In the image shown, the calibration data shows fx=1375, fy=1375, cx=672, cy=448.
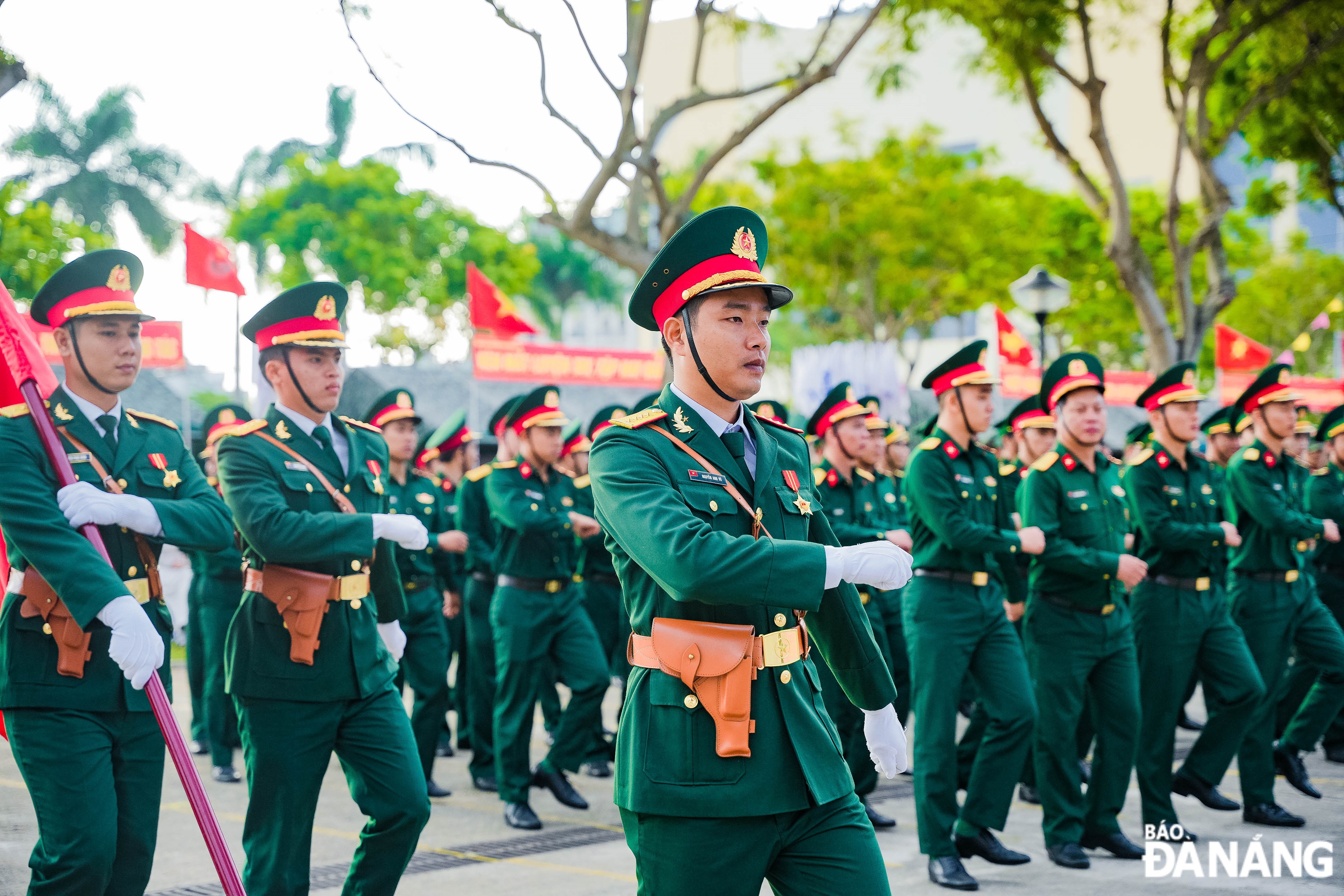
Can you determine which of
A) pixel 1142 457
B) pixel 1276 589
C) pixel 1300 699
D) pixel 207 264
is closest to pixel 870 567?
pixel 1142 457

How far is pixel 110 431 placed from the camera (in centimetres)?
479

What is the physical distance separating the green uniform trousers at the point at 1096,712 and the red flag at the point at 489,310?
1187 centimetres

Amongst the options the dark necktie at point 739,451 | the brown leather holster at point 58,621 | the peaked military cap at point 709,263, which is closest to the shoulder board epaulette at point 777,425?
the dark necktie at point 739,451

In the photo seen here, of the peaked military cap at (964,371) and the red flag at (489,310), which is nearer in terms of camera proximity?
the peaked military cap at (964,371)

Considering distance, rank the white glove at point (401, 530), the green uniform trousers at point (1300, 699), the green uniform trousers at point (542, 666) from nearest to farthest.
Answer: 1. the white glove at point (401, 530)
2. the green uniform trousers at point (542, 666)
3. the green uniform trousers at point (1300, 699)

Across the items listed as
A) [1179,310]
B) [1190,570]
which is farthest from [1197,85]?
[1190,570]

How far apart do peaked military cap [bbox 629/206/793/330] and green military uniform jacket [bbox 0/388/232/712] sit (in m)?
2.02

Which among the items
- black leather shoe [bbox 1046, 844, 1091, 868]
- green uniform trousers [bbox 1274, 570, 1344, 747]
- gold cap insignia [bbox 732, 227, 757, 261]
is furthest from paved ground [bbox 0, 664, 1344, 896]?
gold cap insignia [bbox 732, 227, 757, 261]

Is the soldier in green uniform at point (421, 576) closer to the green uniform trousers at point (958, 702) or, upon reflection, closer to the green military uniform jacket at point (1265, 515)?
the green uniform trousers at point (958, 702)

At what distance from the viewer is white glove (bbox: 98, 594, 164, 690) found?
412 cm

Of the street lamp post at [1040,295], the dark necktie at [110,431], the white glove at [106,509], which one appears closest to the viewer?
the white glove at [106,509]

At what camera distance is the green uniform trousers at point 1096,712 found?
679 centimetres

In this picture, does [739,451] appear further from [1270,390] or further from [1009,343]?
[1009,343]

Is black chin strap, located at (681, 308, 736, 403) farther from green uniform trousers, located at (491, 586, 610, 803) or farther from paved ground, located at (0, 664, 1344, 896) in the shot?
green uniform trousers, located at (491, 586, 610, 803)
